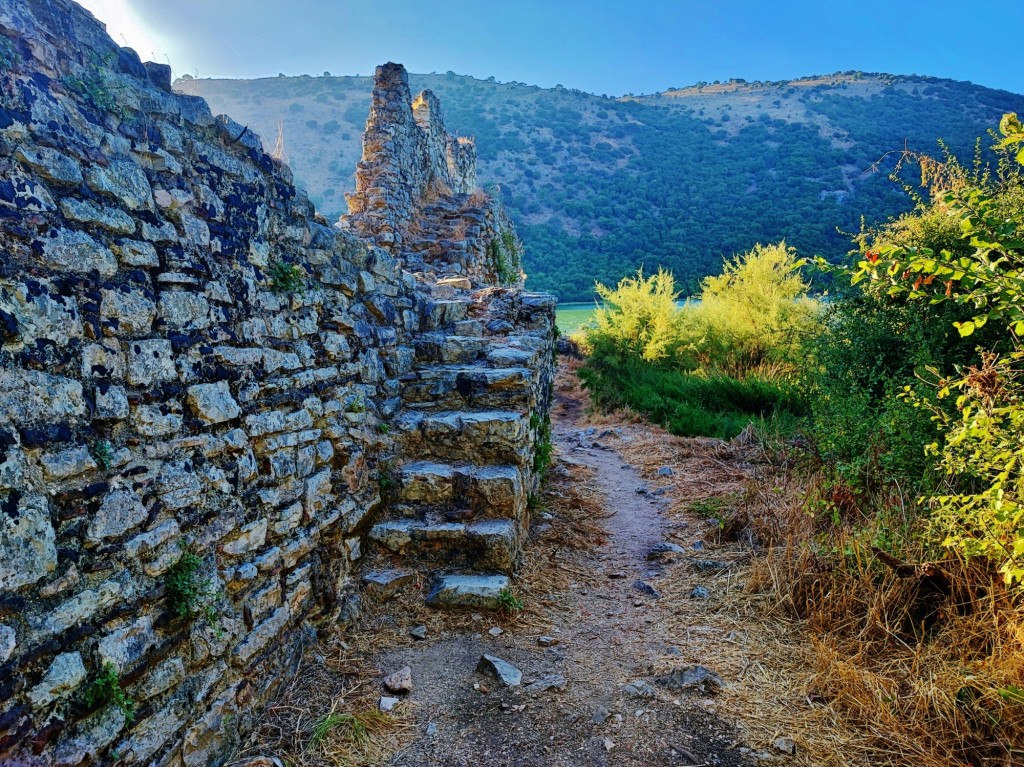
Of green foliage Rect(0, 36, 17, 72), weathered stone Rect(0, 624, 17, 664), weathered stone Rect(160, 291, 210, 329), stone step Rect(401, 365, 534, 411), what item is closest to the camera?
weathered stone Rect(0, 624, 17, 664)

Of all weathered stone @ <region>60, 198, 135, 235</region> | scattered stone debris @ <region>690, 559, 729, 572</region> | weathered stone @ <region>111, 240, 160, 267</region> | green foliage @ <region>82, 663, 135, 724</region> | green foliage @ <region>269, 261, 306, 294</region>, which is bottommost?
scattered stone debris @ <region>690, 559, 729, 572</region>

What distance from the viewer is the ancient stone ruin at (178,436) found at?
1782 mm

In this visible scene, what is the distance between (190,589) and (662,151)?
57.2 m

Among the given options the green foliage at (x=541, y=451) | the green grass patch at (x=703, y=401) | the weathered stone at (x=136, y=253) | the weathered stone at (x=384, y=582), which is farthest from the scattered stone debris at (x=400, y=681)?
the green grass patch at (x=703, y=401)

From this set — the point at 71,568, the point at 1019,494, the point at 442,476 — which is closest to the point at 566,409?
the point at 442,476

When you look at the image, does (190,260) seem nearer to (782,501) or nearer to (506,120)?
(782,501)

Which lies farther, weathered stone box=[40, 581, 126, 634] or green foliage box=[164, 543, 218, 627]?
green foliage box=[164, 543, 218, 627]

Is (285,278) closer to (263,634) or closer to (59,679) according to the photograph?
(263,634)

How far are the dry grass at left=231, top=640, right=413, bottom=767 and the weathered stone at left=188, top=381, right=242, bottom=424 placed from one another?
1.36m

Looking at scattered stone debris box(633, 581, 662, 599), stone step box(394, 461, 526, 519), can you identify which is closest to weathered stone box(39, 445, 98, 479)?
stone step box(394, 461, 526, 519)

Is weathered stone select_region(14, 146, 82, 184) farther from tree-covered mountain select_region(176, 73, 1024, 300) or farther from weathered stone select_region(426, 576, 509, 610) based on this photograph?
tree-covered mountain select_region(176, 73, 1024, 300)

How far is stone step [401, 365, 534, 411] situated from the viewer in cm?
446

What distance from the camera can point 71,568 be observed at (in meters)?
1.85

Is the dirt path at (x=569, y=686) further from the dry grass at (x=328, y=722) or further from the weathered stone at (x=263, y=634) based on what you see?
the weathered stone at (x=263, y=634)
